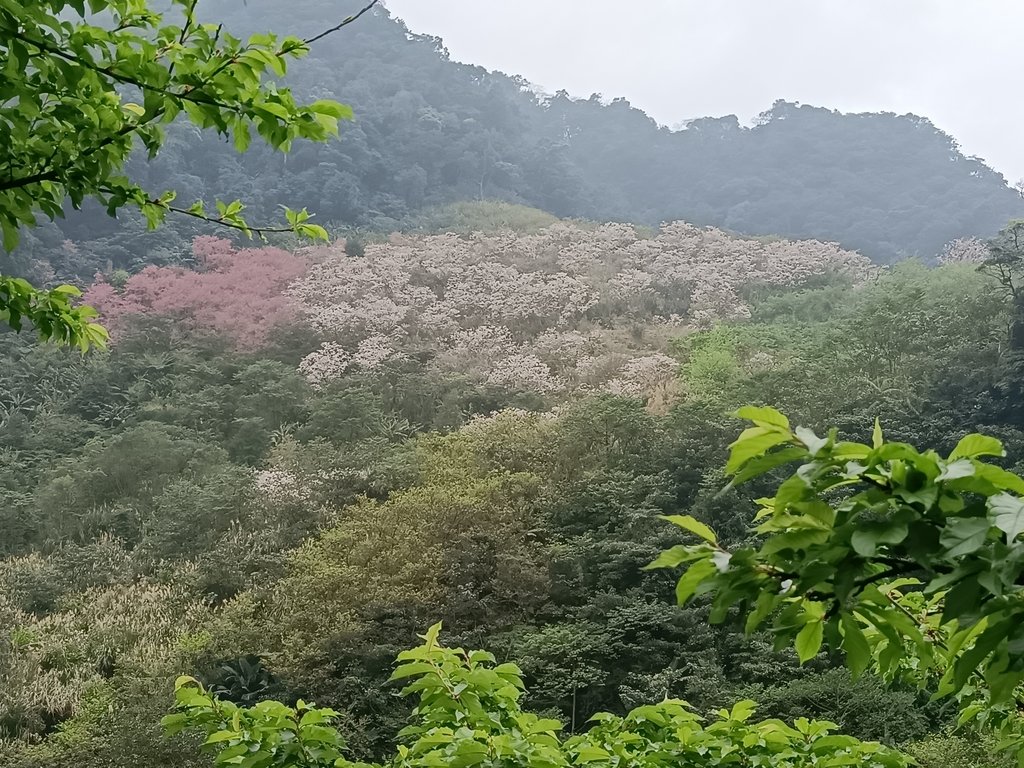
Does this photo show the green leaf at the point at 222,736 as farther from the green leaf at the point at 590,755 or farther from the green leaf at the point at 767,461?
the green leaf at the point at 767,461

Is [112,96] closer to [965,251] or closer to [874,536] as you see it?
[874,536]

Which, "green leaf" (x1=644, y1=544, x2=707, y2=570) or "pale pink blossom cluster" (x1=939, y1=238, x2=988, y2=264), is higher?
"pale pink blossom cluster" (x1=939, y1=238, x2=988, y2=264)

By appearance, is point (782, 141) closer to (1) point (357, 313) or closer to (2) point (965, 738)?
(1) point (357, 313)

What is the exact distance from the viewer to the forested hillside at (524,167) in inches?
612

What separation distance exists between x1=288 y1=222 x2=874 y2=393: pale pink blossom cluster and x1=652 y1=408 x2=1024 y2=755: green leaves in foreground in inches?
312

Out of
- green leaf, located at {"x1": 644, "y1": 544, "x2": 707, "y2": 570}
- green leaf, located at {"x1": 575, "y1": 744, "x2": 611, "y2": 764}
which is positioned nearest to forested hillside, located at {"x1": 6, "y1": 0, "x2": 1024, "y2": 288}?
green leaf, located at {"x1": 575, "y1": 744, "x2": 611, "y2": 764}

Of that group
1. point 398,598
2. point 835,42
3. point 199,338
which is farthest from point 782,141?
point 398,598

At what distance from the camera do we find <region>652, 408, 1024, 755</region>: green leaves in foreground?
515 millimetres

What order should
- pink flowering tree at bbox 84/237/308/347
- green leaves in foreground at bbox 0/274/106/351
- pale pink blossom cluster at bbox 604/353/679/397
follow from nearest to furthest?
A: green leaves in foreground at bbox 0/274/106/351
pale pink blossom cluster at bbox 604/353/679/397
pink flowering tree at bbox 84/237/308/347

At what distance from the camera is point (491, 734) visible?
1.33 meters

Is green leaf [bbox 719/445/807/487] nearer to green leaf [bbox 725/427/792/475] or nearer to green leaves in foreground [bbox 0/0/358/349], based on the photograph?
green leaf [bbox 725/427/792/475]

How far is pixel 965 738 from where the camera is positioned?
3.73 m

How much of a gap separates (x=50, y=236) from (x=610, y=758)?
14007 mm

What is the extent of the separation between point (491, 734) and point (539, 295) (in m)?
10.00
